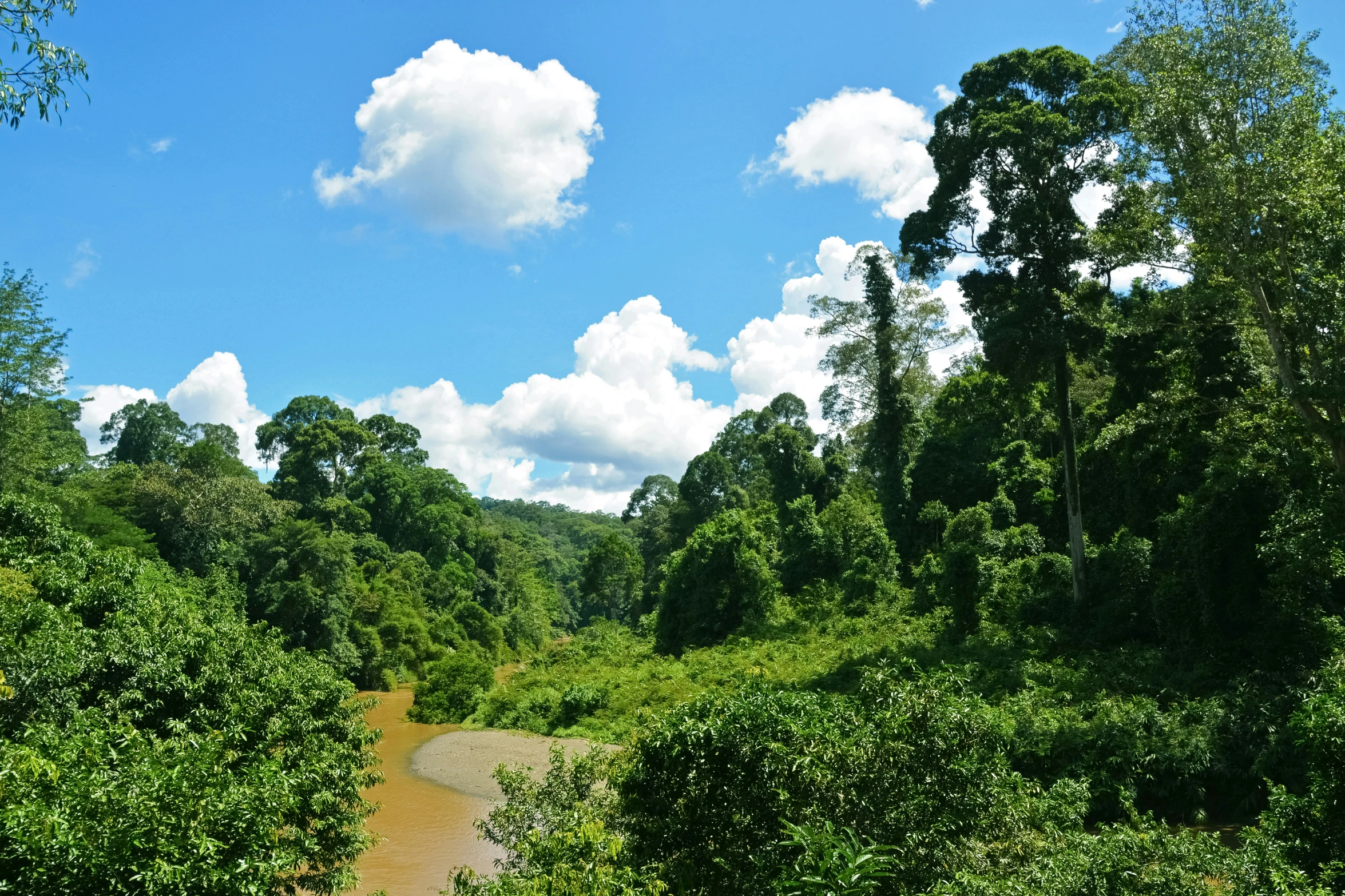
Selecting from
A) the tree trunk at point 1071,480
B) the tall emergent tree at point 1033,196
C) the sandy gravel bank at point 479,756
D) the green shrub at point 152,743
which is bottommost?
the sandy gravel bank at point 479,756

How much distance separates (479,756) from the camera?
24.4 metres

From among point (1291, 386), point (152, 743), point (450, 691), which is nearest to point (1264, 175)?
point (1291, 386)

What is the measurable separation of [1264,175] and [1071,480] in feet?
29.8

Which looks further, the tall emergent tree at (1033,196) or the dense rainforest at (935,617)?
the tall emergent tree at (1033,196)

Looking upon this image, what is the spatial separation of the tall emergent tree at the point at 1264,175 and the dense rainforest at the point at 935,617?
7 centimetres

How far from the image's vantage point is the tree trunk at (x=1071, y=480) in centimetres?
2141

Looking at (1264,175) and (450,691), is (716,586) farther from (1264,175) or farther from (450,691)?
(1264,175)

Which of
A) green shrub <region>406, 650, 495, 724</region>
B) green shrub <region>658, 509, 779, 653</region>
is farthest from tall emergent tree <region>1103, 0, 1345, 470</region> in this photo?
green shrub <region>406, 650, 495, 724</region>

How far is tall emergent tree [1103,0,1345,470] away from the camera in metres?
13.9

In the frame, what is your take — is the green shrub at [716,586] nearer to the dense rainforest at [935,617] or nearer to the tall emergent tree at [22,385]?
the dense rainforest at [935,617]

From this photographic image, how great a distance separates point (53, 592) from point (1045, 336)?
22.3 m

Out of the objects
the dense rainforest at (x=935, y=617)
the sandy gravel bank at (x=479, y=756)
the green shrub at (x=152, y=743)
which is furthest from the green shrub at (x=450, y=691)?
the green shrub at (x=152, y=743)

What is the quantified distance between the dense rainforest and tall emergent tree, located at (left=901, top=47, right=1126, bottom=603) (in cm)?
9

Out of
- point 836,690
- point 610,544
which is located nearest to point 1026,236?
point 836,690
